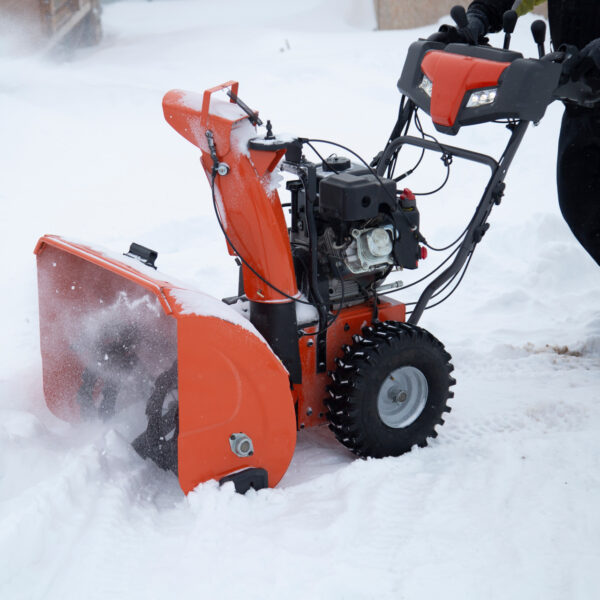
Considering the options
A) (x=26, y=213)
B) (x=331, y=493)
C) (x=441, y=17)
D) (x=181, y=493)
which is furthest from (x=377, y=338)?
(x=441, y=17)

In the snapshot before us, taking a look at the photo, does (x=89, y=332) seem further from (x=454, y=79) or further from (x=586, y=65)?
(x=586, y=65)

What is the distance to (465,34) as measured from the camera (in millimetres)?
3012

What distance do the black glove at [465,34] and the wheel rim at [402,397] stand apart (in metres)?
1.32

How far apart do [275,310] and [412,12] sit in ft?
29.5

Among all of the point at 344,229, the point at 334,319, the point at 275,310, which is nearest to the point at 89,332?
the point at 275,310

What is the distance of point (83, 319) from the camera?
112 inches

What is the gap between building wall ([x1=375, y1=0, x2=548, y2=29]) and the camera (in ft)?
34.2

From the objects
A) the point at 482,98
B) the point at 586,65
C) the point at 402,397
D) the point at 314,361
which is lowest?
the point at 402,397

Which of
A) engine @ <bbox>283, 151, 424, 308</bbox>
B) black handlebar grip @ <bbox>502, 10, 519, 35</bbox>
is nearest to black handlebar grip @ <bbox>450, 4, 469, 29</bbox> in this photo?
black handlebar grip @ <bbox>502, 10, 519, 35</bbox>

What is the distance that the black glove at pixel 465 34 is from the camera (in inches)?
120

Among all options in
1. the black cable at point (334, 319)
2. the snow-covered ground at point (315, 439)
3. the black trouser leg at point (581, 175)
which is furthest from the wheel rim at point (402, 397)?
the black trouser leg at point (581, 175)

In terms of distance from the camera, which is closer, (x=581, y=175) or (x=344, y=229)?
(x=344, y=229)

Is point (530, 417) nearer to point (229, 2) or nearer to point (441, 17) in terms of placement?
point (441, 17)

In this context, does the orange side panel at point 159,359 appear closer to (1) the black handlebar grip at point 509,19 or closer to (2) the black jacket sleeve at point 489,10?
(1) the black handlebar grip at point 509,19
